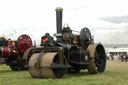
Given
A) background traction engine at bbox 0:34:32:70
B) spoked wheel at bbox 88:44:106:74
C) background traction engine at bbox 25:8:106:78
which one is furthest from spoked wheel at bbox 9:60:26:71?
spoked wheel at bbox 88:44:106:74

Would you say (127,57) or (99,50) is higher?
(99,50)

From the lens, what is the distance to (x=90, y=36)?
12047 millimetres

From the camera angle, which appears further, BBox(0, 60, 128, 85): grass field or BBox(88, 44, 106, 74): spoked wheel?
BBox(88, 44, 106, 74): spoked wheel

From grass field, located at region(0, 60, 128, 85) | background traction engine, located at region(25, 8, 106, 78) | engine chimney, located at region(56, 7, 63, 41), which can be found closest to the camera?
grass field, located at region(0, 60, 128, 85)

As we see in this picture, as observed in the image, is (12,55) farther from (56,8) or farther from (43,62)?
(43,62)

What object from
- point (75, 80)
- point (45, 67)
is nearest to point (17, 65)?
point (45, 67)

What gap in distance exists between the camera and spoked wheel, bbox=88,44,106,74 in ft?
34.4

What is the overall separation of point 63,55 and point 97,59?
2769 millimetres

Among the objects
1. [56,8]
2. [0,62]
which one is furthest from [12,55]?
[0,62]

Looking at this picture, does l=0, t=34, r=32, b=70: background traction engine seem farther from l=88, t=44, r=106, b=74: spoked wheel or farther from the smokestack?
l=88, t=44, r=106, b=74: spoked wheel

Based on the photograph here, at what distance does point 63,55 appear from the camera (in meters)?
9.12

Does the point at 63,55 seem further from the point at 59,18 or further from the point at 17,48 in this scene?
the point at 17,48

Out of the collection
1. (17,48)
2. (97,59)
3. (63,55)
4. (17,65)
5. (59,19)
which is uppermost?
(59,19)

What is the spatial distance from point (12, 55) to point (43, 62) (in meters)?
6.55
